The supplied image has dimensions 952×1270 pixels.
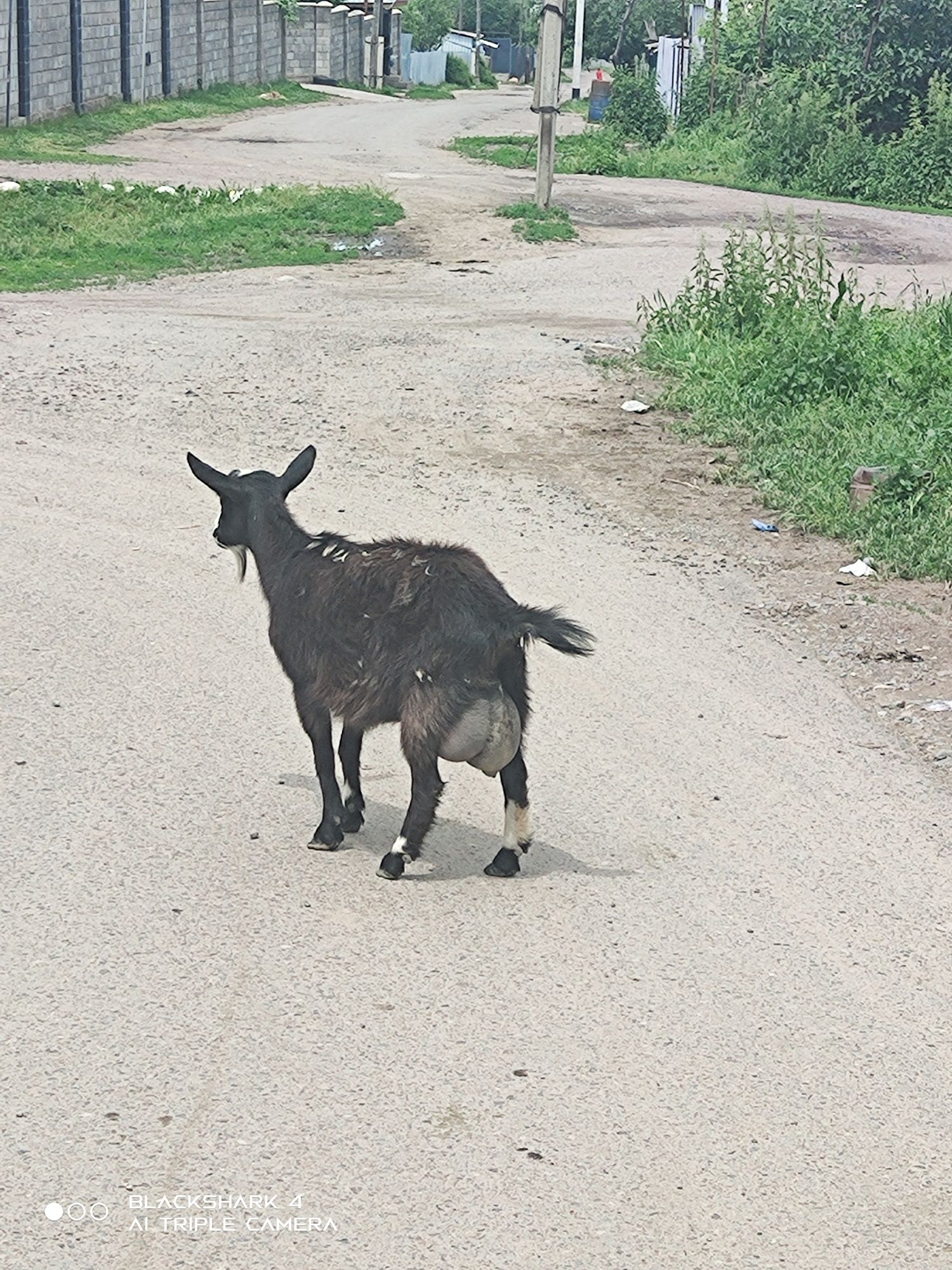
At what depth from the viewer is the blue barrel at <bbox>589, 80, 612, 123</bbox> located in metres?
46.0

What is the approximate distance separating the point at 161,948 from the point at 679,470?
22.8 feet

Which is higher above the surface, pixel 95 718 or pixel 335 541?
pixel 335 541

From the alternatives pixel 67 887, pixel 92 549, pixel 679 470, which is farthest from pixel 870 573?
pixel 67 887

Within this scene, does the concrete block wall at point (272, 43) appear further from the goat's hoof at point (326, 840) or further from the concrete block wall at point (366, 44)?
the goat's hoof at point (326, 840)

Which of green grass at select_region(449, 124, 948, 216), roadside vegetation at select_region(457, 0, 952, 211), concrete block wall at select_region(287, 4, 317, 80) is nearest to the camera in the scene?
roadside vegetation at select_region(457, 0, 952, 211)

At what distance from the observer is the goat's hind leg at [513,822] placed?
18.4 ft

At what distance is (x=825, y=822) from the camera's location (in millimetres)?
6332

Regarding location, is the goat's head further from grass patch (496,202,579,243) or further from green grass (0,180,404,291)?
grass patch (496,202,579,243)

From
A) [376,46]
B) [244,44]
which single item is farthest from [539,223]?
[376,46]

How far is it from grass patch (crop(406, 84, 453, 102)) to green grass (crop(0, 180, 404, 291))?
34.2 meters

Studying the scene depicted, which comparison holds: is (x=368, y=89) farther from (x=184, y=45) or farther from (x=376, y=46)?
(x=184, y=45)

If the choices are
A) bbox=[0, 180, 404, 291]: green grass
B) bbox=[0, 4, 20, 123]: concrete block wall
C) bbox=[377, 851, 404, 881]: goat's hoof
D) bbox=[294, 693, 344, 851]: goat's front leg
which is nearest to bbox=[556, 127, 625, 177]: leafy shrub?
bbox=[0, 180, 404, 291]: green grass

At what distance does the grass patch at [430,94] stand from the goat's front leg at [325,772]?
166ft

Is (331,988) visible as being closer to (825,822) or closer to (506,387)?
(825,822)
